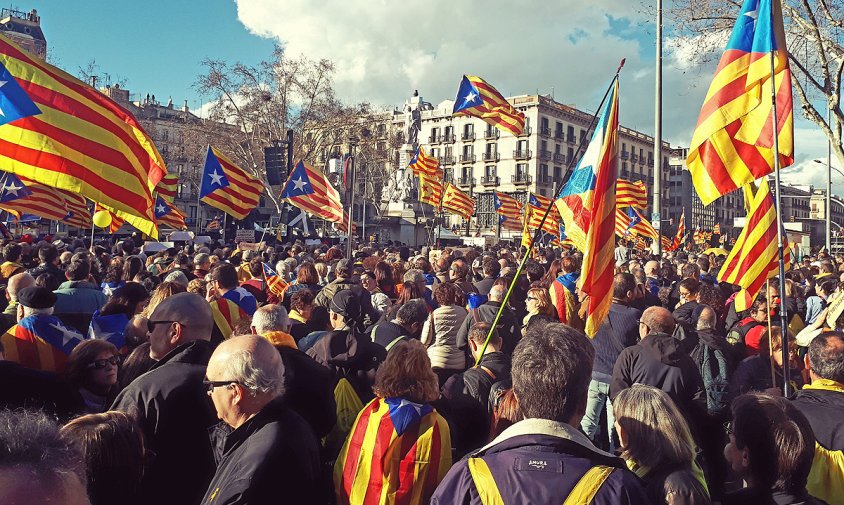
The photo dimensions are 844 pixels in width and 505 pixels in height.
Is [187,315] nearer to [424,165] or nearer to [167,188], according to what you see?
[167,188]

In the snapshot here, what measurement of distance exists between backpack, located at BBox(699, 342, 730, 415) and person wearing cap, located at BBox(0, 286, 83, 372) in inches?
174

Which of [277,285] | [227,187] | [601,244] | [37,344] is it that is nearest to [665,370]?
[601,244]

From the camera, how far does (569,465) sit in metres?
2.06

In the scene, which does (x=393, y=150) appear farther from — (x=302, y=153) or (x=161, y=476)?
(x=161, y=476)

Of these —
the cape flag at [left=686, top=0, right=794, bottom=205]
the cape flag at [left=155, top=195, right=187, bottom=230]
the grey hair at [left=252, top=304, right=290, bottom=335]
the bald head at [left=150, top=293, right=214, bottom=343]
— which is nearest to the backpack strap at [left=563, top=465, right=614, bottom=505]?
the bald head at [left=150, top=293, right=214, bottom=343]

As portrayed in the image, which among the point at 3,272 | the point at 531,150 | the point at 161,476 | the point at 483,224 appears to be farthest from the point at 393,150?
the point at 161,476

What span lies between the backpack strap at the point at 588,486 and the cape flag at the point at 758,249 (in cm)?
404

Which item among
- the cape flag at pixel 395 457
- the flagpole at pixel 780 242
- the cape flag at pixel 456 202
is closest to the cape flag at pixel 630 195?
the cape flag at pixel 456 202

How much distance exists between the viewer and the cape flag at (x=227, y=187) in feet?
39.8

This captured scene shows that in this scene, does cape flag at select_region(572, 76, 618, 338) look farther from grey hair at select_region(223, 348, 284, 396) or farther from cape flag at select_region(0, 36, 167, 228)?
cape flag at select_region(0, 36, 167, 228)

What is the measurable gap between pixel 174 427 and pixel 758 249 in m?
4.72

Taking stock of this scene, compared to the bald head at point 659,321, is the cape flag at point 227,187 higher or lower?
higher

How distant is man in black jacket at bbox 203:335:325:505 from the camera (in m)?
2.52

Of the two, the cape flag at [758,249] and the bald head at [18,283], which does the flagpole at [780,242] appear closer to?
the cape flag at [758,249]
